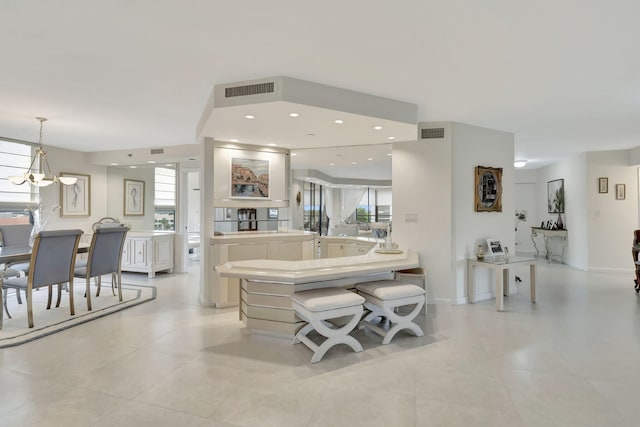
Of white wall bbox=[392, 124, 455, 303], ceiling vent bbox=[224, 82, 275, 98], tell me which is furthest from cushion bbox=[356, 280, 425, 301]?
ceiling vent bbox=[224, 82, 275, 98]

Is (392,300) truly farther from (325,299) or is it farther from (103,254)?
(103,254)

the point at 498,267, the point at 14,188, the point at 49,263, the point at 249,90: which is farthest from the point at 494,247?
the point at 14,188

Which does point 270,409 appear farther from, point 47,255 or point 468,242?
point 468,242

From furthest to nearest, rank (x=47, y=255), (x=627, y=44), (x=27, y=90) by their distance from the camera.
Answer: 1. (x=47, y=255)
2. (x=27, y=90)
3. (x=627, y=44)

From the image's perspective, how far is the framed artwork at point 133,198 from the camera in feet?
24.3

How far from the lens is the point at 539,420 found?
210 centimetres

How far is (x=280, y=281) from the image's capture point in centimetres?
315

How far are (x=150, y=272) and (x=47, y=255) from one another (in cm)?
266

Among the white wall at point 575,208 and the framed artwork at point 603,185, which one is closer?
the framed artwork at point 603,185

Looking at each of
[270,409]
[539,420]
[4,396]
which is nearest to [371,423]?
[270,409]

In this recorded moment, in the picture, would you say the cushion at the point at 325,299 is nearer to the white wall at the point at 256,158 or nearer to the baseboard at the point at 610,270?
the white wall at the point at 256,158

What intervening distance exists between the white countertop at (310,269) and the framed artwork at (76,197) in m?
4.92

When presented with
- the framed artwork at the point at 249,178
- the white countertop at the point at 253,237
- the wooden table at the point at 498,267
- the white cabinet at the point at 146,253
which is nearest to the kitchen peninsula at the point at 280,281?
the white countertop at the point at 253,237

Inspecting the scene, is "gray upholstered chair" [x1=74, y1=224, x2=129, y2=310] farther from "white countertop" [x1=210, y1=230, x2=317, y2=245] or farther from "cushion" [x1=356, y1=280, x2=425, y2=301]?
"cushion" [x1=356, y1=280, x2=425, y2=301]
